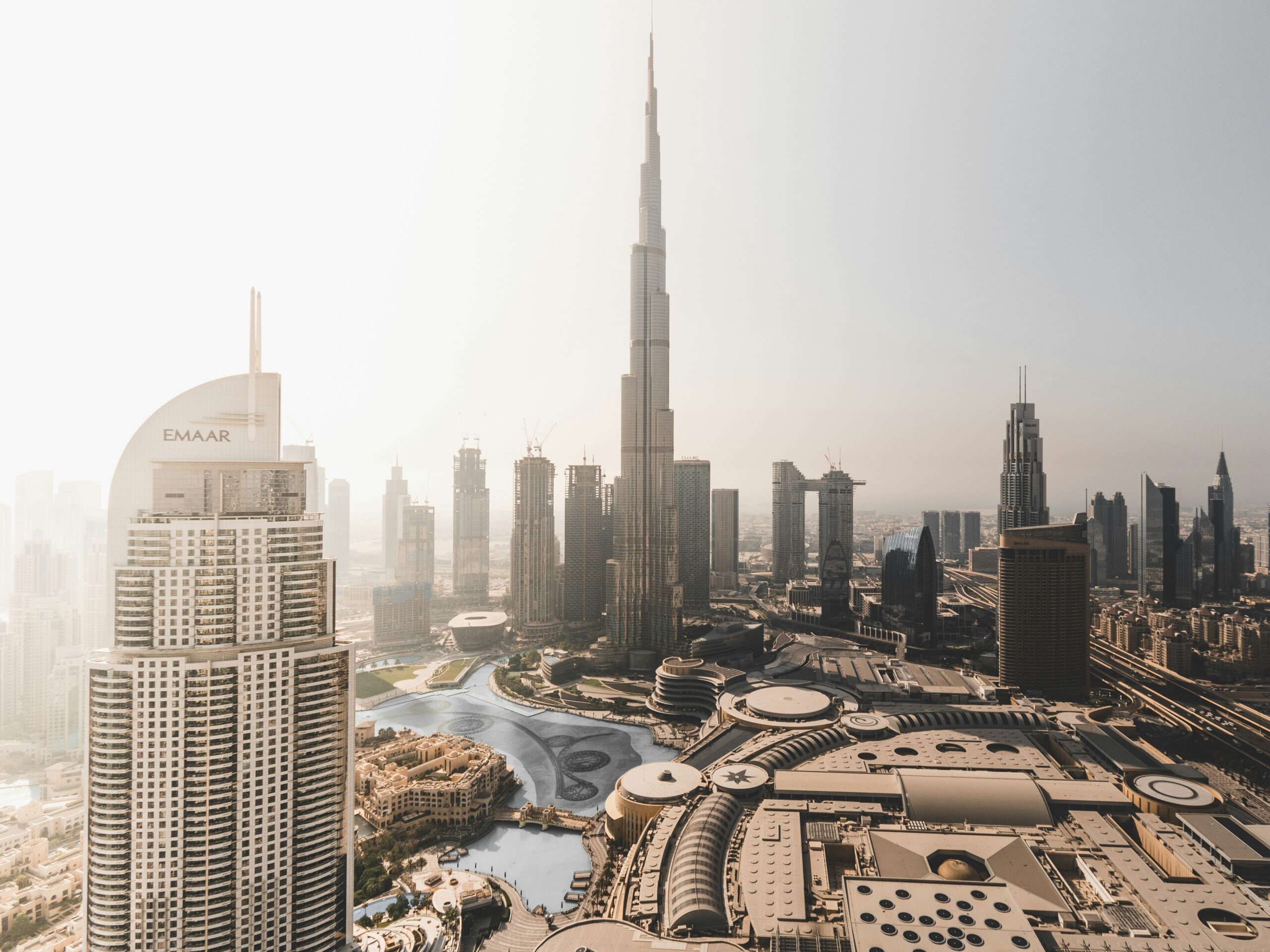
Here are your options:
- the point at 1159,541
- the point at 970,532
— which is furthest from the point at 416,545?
the point at 970,532

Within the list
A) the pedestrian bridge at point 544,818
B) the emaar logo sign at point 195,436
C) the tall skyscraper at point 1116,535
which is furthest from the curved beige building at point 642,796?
the tall skyscraper at point 1116,535

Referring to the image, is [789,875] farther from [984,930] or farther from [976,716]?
[976,716]

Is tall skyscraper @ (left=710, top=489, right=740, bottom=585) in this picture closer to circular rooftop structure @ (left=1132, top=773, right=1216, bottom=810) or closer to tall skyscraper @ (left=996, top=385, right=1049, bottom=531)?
tall skyscraper @ (left=996, top=385, right=1049, bottom=531)

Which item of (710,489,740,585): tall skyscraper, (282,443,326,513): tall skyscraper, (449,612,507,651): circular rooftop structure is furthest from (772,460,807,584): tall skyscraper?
(282,443,326,513): tall skyscraper

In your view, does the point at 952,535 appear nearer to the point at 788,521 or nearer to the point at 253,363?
the point at 788,521

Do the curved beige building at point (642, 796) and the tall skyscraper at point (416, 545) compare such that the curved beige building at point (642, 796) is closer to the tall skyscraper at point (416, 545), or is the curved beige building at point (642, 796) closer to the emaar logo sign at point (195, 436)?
the emaar logo sign at point (195, 436)

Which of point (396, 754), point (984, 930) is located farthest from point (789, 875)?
point (396, 754)

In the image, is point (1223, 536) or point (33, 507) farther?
point (1223, 536)
